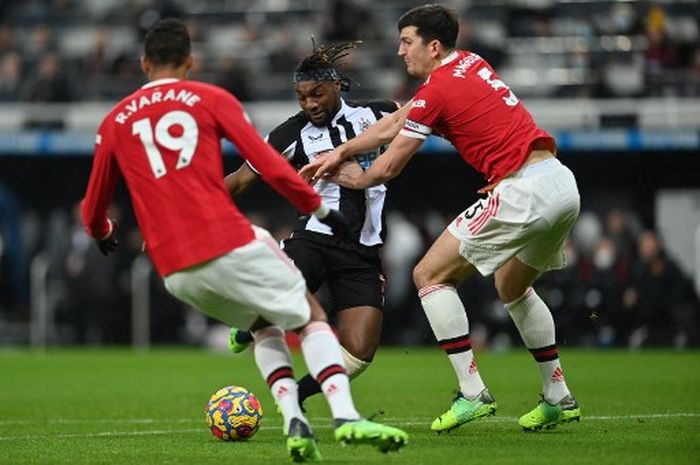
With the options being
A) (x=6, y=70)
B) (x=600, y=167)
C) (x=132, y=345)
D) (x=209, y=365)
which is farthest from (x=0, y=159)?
(x=600, y=167)

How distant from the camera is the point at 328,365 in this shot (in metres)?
7.26

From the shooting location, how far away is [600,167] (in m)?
24.1

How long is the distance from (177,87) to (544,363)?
3428 mm

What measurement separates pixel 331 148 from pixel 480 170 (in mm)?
1220

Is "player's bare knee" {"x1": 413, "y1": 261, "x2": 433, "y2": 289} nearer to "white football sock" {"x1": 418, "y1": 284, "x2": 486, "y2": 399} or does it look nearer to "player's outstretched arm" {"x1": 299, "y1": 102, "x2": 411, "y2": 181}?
"white football sock" {"x1": 418, "y1": 284, "x2": 486, "y2": 399}

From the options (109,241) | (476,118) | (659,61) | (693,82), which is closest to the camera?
(109,241)

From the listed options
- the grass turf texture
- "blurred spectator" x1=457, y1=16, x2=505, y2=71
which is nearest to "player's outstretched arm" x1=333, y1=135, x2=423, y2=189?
the grass turf texture

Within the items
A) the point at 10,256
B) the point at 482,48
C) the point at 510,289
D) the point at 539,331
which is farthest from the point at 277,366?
the point at 10,256

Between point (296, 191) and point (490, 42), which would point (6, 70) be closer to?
point (490, 42)

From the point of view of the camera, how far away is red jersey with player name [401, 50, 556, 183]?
880cm

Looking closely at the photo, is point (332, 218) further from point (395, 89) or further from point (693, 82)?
point (395, 89)

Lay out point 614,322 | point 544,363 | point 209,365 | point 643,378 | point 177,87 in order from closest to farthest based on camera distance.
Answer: point 177,87 < point 544,363 < point 643,378 < point 209,365 < point 614,322

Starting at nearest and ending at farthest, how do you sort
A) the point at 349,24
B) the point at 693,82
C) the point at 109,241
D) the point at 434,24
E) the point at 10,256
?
the point at 109,241, the point at 434,24, the point at 693,82, the point at 349,24, the point at 10,256

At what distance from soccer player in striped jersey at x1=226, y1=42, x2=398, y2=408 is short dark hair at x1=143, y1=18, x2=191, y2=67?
2.16 m
